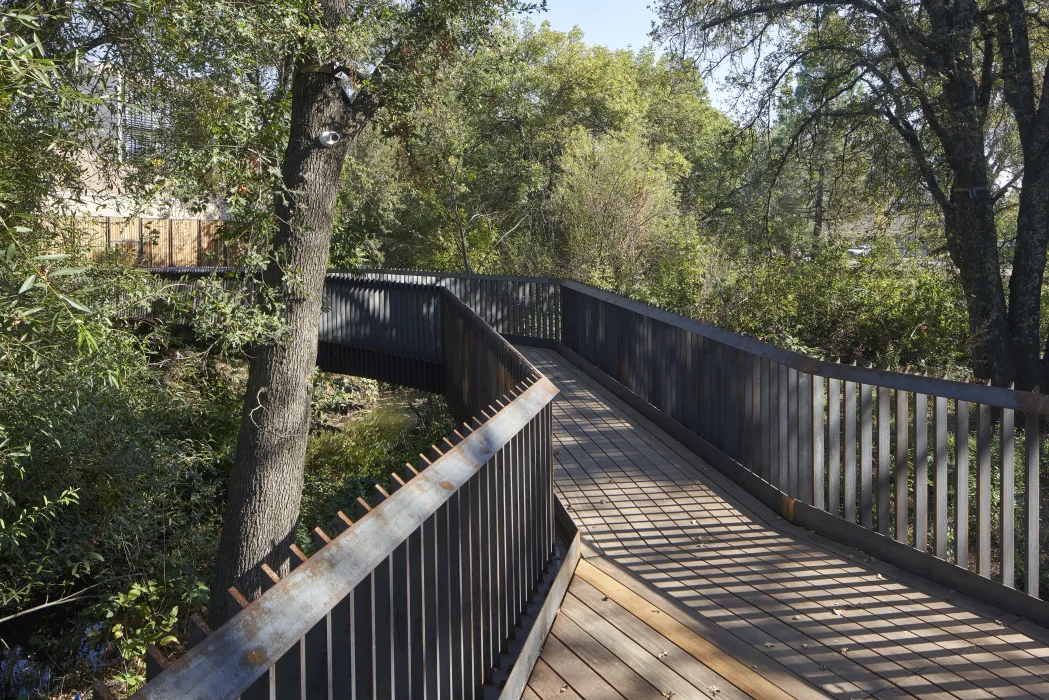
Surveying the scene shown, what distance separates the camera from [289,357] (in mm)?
10195

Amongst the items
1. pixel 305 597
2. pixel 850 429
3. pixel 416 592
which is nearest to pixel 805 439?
pixel 850 429

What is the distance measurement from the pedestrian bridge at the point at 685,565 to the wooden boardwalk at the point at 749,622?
2 centimetres

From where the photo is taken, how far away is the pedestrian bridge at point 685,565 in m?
2.24

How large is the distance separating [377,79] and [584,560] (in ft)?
23.5

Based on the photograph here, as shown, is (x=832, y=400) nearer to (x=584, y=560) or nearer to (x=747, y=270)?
(x=584, y=560)

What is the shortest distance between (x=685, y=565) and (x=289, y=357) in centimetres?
633

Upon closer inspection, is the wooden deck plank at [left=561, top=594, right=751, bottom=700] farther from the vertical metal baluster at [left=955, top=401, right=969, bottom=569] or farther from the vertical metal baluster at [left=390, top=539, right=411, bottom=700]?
the vertical metal baluster at [left=955, top=401, right=969, bottom=569]

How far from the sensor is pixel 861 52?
15547 millimetres

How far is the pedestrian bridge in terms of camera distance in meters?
2.24

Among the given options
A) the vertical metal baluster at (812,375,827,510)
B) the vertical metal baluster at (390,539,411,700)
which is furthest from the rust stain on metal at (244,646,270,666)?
the vertical metal baluster at (812,375,827,510)

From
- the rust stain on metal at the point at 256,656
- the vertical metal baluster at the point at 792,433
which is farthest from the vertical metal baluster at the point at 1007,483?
the rust stain on metal at the point at 256,656

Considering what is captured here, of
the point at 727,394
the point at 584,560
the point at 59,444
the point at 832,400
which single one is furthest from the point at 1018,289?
the point at 59,444

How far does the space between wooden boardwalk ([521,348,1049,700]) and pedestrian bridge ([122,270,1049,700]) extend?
0.05 feet

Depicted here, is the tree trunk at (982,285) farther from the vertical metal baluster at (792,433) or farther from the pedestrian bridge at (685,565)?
the vertical metal baluster at (792,433)
